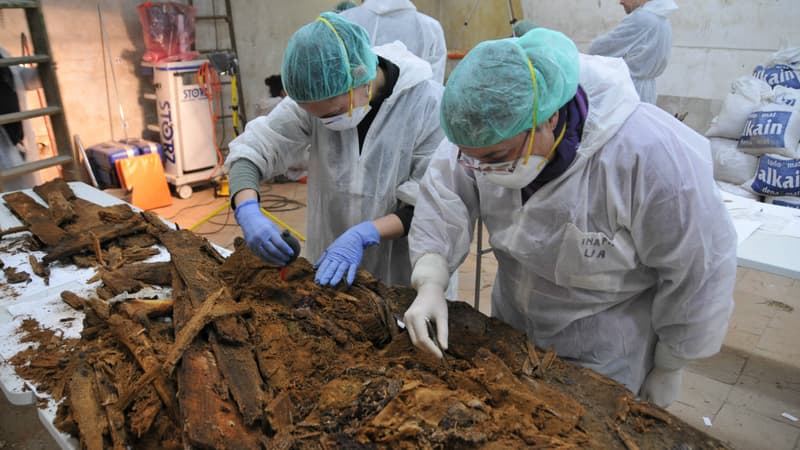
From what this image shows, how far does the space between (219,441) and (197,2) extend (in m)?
5.92

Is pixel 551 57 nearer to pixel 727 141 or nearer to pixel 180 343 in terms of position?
pixel 180 343

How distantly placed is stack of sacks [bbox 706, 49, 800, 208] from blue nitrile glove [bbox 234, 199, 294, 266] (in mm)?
4318

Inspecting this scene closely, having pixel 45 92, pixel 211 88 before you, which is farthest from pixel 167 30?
pixel 45 92

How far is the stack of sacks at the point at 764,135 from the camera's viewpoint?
4418mm

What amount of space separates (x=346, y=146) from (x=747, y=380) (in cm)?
290

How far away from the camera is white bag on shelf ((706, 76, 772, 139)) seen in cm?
480

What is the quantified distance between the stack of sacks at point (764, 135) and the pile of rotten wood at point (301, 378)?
13.4 ft

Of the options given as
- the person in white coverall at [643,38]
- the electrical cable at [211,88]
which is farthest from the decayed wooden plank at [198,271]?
the person in white coverall at [643,38]

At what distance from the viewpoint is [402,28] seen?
330 centimetres

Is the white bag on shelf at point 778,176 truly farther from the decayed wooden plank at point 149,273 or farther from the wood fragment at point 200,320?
→ the decayed wooden plank at point 149,273

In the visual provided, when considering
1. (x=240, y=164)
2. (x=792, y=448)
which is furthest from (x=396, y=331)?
(x=792, y=448)

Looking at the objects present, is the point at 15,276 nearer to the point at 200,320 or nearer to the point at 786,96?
the point at 200,320

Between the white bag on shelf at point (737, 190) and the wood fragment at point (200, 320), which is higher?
the wood fragment at point (200, 320)

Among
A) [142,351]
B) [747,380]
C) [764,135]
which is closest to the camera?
[142,351]
